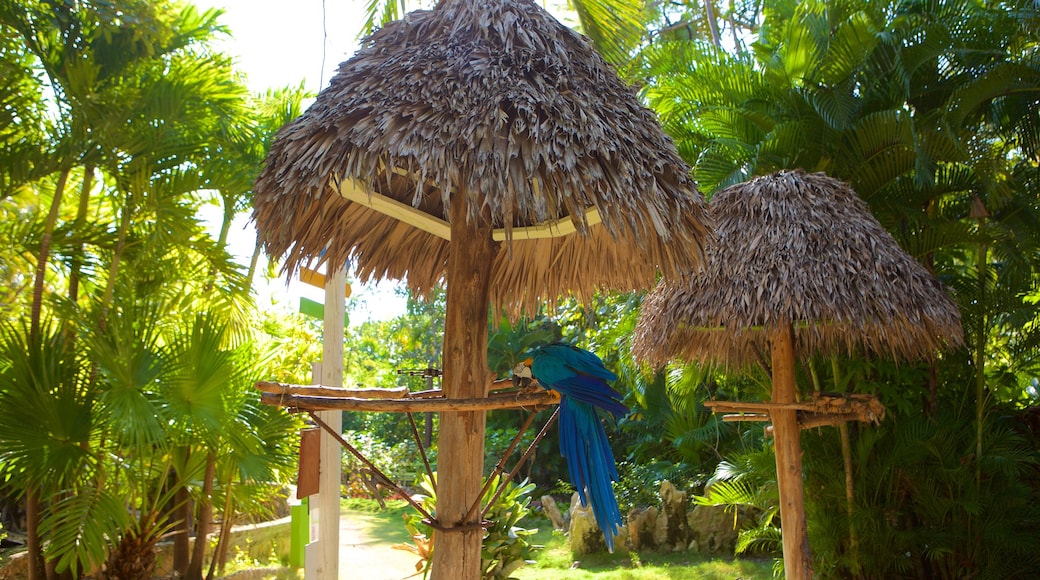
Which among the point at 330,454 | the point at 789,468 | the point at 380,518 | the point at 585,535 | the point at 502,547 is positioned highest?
the point at 330,454

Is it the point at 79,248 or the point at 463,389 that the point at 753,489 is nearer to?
the point at 463,389

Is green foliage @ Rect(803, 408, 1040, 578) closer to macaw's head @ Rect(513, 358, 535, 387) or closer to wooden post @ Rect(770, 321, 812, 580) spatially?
wooden post @ Rect(770, 321, 812, 580)

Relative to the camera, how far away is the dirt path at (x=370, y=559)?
7.19 m

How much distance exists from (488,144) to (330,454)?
2.16 metres

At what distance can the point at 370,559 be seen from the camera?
25.7ft

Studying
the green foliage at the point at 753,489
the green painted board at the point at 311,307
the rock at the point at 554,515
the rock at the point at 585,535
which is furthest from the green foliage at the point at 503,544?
the rock at the point at 554,515

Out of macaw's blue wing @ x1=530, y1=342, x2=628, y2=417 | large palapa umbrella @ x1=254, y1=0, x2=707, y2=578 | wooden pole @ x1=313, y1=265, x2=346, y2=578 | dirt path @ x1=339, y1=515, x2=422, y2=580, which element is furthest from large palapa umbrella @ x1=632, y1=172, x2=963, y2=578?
dirt path @ x1=339, y1=515, x2=422, y2=580

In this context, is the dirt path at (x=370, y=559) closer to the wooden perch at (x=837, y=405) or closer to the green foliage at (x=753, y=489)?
the green foliage at (x=753, y=489)

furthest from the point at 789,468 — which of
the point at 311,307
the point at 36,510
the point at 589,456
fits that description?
the point at 36,510

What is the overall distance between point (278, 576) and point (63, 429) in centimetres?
277

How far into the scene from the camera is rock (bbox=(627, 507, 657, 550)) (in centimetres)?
741

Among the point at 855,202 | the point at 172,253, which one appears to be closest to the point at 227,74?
the point at 172,253

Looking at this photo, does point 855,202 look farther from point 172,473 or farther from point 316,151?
point 172,473

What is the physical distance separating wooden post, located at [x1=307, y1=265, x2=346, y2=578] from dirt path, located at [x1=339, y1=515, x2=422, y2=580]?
2.67 meters
